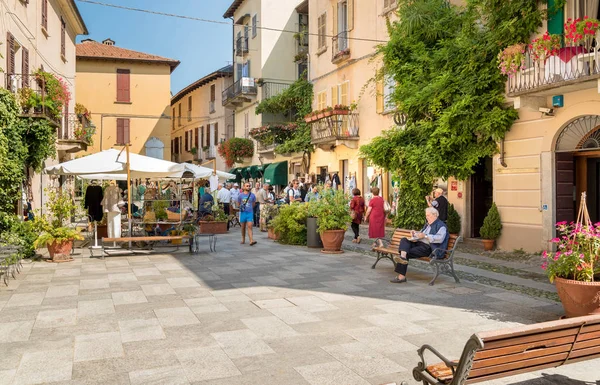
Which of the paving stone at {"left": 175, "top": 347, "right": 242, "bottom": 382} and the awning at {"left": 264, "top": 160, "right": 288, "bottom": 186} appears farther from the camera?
the awning at {"left": 264, "top": 160, "right": 288, "bottom": 186}

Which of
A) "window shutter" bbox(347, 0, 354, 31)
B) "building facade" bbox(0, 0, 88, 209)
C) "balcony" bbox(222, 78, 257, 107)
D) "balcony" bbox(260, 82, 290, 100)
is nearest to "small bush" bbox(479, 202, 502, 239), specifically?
"window shutter" bbox(347, 0, 354, 31)

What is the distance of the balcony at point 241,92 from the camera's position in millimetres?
31672

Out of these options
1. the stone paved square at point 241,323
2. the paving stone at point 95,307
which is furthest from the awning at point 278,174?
the paving stone at point 95,307

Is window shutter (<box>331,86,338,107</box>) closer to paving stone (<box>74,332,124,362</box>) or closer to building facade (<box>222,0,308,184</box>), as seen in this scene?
building facade (<box>222,0,308,184</box>)

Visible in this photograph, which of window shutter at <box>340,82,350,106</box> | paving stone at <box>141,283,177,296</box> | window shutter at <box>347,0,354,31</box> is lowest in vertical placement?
paving stone at <box>141,283,177,296</box>

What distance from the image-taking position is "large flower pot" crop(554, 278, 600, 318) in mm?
5941

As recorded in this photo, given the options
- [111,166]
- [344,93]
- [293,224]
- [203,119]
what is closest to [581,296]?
[293,224]

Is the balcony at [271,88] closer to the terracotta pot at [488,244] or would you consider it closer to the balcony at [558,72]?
the terracotta pot at [488,244]

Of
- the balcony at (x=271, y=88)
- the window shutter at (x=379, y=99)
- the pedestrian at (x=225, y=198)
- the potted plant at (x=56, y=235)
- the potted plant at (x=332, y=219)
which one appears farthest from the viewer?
the balcony at (x=271, y=88)

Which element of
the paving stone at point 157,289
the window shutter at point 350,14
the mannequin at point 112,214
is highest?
the window shutter at point 350,14

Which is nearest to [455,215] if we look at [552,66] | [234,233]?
[552,66]

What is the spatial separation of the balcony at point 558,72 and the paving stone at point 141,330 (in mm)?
8903

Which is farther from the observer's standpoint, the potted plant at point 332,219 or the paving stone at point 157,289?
the potted plant at point 332,219

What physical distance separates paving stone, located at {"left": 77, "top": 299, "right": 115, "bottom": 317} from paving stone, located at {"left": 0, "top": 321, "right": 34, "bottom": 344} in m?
0.65
